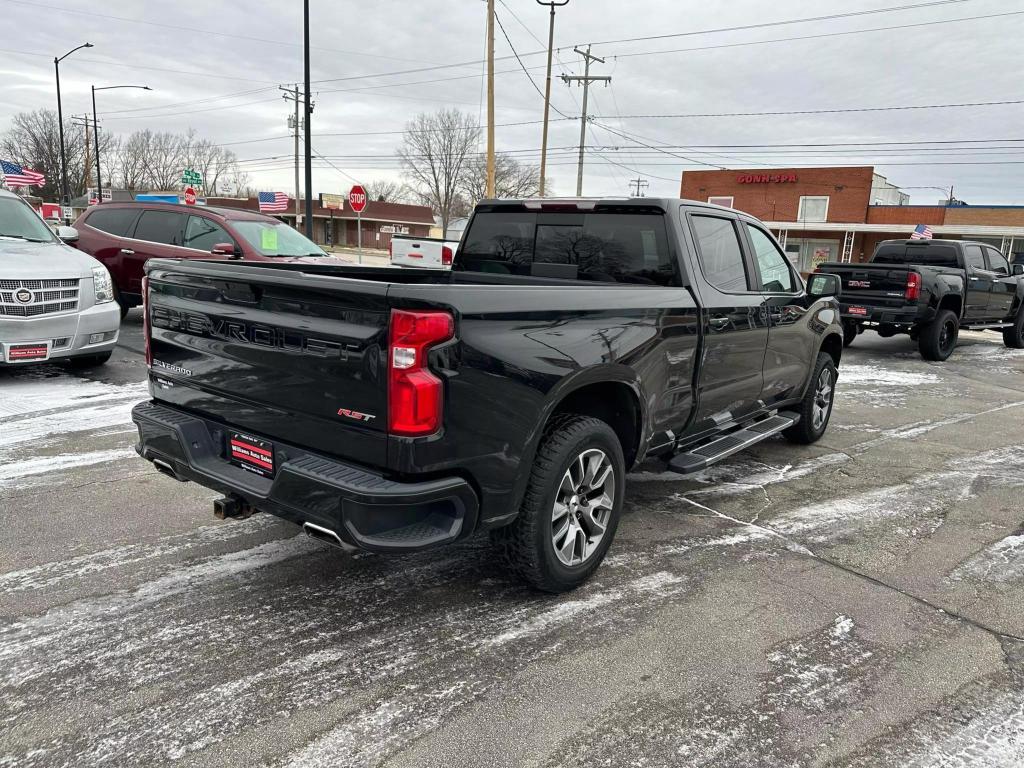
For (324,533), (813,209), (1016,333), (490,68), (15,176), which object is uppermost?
(490,68)

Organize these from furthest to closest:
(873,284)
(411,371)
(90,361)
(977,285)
Answer: (977,285) → (873,284) → (90,361) → (411,371)

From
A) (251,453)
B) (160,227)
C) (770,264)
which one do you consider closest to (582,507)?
(251,453)

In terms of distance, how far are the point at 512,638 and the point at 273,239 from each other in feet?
30.0

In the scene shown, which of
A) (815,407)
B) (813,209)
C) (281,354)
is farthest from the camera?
(813,209)

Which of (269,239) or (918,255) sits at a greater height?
(918,255)

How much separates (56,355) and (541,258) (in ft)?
17.7

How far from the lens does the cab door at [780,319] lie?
5059mm

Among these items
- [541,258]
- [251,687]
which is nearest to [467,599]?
[251,687]

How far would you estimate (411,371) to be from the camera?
258 centimetres

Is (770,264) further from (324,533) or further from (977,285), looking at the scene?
(977,285)

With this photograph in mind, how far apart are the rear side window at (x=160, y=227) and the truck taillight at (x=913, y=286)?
36.2 feet

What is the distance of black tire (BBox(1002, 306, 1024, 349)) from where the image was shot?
14634 millimetres

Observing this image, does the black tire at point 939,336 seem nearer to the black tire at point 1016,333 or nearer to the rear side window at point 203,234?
the black tire at point 1016,333

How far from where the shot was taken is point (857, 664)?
3025 mm
